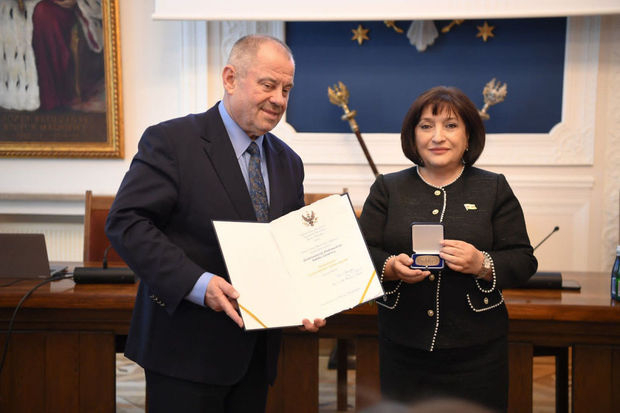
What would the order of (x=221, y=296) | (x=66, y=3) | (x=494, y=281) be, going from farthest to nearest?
1. (x=66, y=3)
2. (x=494, y=281)
3. (x=221, y=296)

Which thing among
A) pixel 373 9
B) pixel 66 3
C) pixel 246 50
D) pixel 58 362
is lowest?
pixel 58 362

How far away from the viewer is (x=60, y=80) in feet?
15.4

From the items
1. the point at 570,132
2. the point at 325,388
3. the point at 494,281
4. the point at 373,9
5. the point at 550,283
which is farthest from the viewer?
the point at 570,132

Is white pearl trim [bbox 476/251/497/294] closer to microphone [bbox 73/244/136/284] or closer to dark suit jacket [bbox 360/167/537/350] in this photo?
dark suit jacket [bbox 360/167/537/350]

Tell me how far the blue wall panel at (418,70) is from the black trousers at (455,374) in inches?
117

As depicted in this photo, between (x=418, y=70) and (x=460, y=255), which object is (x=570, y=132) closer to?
(x=418, y=70)

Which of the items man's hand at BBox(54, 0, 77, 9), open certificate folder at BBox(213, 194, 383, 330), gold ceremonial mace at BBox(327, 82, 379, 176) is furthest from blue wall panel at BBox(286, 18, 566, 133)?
open certificate folder at BBox(213, 194, 383, 330)

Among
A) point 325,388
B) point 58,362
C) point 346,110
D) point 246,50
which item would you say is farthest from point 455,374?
point 346,110

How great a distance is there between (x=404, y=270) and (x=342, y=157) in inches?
116

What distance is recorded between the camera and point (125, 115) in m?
4.73

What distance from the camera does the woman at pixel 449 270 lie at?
1.69m

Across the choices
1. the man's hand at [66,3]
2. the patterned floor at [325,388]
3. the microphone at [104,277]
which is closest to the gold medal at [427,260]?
the microphone at [104,277]

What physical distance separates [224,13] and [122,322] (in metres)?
2.50

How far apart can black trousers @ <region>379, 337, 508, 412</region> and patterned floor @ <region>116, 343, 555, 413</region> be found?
1.62 metres
